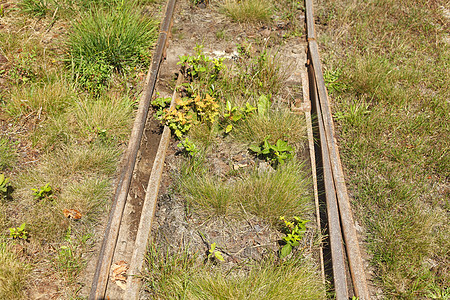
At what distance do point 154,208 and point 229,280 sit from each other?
108 centimetres

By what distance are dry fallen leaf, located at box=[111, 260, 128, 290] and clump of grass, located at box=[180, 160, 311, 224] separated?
94 cm

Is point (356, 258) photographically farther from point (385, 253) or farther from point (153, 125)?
point (153, 125)

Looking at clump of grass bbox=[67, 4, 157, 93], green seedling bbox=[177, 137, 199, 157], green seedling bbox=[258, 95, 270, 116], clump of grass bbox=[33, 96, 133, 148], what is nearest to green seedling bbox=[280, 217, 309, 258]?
green seedling bbox=[177, 137, 199, 157]

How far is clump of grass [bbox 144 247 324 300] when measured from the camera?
10.6 ft

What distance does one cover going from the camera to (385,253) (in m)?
3.77

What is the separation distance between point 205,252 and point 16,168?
7.97ft

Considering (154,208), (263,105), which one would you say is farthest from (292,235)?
(263,105)

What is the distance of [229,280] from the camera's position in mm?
3395

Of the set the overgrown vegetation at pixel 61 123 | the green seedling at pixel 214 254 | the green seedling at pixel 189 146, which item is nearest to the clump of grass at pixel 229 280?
the green seedling at pixel 214 254

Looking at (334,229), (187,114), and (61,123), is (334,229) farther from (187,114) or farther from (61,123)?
(61,123)

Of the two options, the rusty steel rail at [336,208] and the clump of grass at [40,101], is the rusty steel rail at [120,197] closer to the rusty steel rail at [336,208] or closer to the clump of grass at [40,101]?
the clump of grass at [40,101]

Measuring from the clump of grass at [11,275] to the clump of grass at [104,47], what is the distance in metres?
2.37

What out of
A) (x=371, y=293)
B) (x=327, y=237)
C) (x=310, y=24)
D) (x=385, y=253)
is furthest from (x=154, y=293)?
(x=310, y=24)

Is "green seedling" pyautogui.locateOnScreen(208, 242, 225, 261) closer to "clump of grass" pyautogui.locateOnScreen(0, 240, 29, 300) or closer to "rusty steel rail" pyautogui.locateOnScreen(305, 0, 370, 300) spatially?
"rusty steel rail" pyautogui.locateOnScreen(305, 0, 370, 300)
